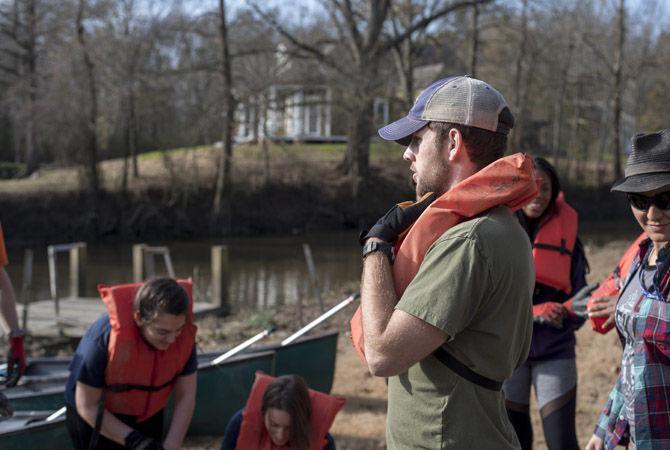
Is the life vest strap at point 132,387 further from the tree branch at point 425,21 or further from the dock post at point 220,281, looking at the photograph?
the tree branch at point 425,21

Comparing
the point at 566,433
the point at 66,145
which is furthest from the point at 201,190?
the point at 566,433

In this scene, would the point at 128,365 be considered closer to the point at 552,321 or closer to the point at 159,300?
the point at 159,300

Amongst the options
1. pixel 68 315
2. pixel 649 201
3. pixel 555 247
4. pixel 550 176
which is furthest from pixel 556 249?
pixel 68 315

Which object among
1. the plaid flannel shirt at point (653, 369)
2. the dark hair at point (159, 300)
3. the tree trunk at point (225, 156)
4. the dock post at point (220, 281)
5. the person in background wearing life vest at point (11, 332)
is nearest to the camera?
the plaid flannel shirt at point (653, 369)

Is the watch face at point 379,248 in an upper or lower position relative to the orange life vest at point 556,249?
upper

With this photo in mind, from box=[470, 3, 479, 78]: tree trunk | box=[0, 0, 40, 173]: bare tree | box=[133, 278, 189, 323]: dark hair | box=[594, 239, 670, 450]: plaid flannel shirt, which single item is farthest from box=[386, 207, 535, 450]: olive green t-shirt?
box=[0, 0, 40, 173]: bare tree

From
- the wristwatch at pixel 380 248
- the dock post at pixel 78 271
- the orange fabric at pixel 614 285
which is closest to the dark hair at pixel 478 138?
the wristwatch at pixel 380 248

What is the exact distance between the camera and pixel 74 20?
26.1m

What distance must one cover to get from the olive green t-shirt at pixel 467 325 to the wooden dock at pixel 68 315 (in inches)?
367

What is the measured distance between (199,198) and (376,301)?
23593mm

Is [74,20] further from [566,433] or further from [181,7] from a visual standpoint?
[566,433]

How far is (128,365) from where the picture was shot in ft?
12.1

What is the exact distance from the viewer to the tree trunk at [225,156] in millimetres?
24000

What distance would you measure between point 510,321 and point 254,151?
2464 cm
